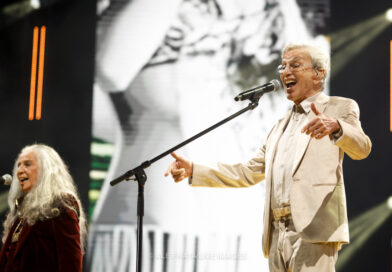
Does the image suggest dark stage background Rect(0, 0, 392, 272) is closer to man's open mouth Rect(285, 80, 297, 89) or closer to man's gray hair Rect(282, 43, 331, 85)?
man's gray hair Rect(282, 43, 331, 85)

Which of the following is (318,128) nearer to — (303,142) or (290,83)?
(303,142)

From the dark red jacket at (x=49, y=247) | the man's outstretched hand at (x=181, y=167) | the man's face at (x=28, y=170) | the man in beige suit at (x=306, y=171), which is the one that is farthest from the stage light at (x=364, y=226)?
the man's face at (x=28, y=170)

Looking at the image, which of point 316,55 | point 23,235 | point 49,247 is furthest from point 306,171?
point 23,235

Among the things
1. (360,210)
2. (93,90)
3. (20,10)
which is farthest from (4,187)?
(360,210)

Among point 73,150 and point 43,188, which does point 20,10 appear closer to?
point 73,150

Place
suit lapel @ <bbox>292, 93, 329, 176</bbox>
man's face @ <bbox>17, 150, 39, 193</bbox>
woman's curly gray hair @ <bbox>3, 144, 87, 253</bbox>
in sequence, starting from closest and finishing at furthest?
suit lapel @ <bbox>292, 93, 329, 176</bbox>, woman's curly gray hair @ <bbox>3, 144, 87, 253</bbox>, man's face @ <bbox>17, 150, 39, 193</bbox>

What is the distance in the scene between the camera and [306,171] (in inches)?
107

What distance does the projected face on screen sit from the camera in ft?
15.1

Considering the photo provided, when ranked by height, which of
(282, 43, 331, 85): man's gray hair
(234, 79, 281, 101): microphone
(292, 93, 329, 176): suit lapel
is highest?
(282, 43, 331, 85): man's gray hair

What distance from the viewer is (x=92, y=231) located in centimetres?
461

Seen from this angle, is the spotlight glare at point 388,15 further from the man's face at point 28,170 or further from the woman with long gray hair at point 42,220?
the man's face at point 28,170

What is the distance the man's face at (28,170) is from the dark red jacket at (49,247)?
1.02 ft

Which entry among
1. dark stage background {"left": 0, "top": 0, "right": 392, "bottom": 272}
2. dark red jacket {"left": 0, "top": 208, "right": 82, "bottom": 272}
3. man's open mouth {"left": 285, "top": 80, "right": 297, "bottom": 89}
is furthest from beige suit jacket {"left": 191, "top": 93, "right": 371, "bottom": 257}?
dark stage background {"left": 0, "top": 0, "right": 392, "bottom": 272}

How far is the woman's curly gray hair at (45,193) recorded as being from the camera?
338cm
